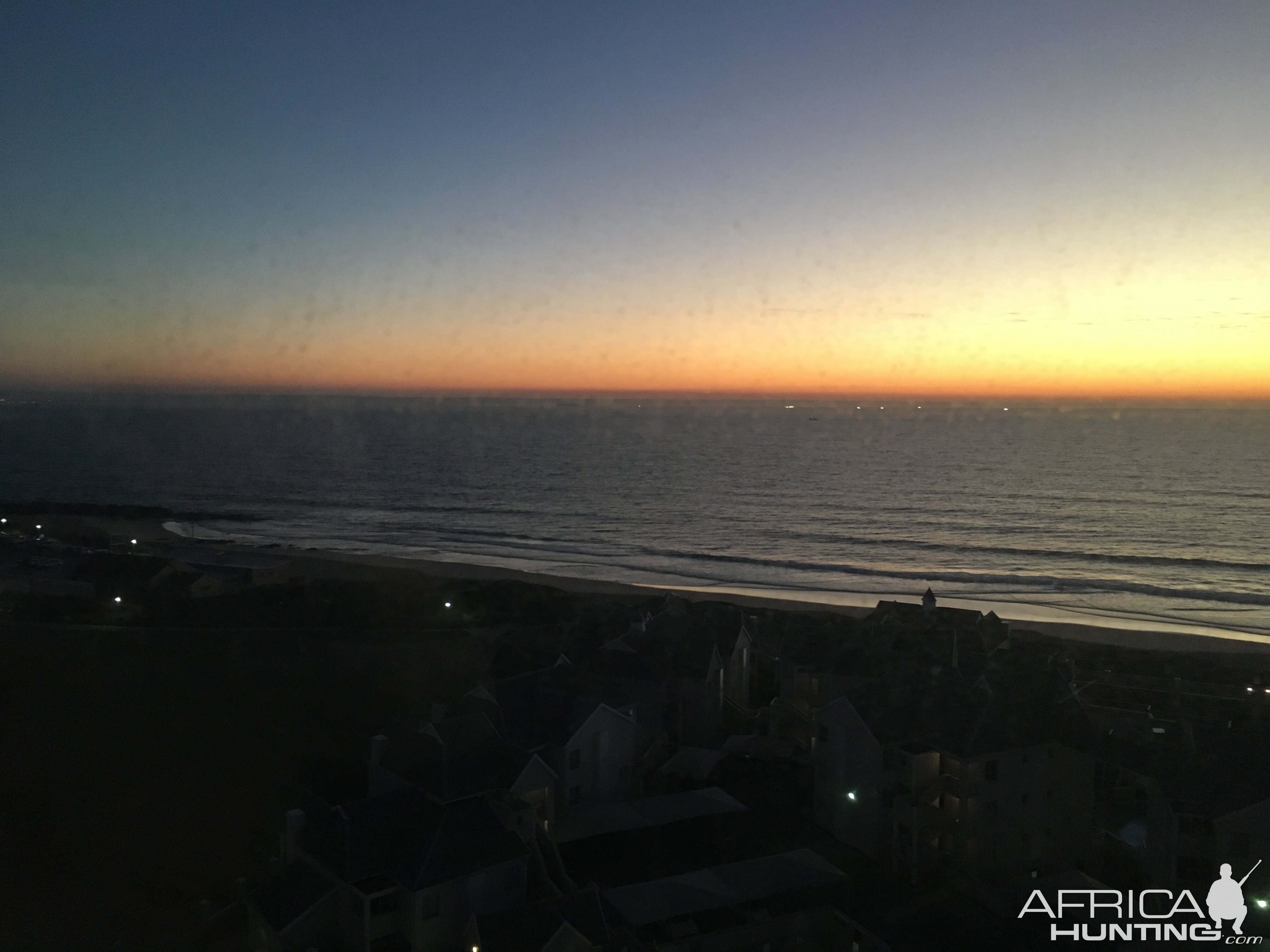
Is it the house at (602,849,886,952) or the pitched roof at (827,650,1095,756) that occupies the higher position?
the pitched roof at (827,650,1095,756)

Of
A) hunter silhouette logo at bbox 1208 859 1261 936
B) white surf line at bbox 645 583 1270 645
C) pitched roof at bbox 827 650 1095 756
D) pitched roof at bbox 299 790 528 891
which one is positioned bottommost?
white surf line at bbox 645 583 1270 645

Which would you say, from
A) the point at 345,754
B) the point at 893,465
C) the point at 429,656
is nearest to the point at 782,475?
the point at 893,465

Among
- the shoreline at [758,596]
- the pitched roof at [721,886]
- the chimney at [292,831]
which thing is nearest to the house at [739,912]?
the pitched roof at [721,886]

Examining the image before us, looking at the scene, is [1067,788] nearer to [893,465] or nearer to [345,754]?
[345,754]

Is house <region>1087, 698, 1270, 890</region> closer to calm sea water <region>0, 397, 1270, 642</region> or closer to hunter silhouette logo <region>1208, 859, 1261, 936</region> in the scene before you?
hunter silhouette logo <region>1208, 859, 1261, 936</region>

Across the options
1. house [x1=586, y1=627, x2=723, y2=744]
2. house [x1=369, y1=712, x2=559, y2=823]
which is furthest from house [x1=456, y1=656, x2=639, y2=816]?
house [x1=586, y1=627, x2=723, y2=744]

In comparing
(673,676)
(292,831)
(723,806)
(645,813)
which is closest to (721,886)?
(645,813)

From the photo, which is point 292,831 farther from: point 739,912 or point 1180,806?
point 1180,806
